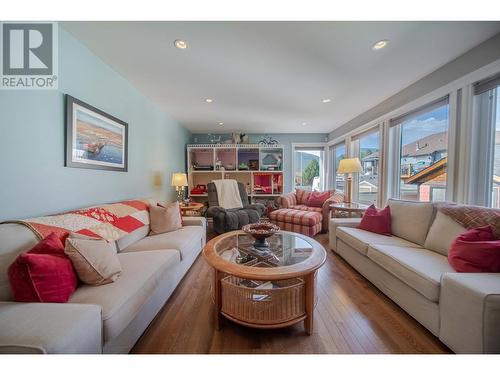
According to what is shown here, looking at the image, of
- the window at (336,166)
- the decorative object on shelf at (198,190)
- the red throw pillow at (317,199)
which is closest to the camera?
the red throw pillow at (317,199)

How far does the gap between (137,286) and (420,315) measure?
6.30 ft

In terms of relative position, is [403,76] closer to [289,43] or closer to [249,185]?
[289,43]

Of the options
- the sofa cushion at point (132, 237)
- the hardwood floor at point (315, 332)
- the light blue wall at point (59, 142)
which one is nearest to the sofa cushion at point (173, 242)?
the sofa cushion at point (132, 237)

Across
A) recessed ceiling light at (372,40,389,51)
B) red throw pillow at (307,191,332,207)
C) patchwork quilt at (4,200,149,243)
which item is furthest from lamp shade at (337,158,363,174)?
patchwork quilt at (4,200,149,243)

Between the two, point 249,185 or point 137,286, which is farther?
point 249,185

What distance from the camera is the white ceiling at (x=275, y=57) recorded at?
1.52 m

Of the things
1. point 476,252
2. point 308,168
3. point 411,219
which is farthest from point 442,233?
point 308,168

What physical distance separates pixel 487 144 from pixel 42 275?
3.48 meters

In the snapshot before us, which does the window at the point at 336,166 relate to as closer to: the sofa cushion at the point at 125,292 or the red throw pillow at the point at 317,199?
the red throw pillow at the point at 317,199

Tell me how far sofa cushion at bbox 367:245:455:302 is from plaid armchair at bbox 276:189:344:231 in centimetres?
178

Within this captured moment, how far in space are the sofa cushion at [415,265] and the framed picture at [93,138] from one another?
287 cm

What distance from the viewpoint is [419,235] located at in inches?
75.4

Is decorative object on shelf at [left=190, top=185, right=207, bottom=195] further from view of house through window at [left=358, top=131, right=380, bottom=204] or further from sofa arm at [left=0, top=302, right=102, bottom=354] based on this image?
sofa arm at [left=0, top=302, right=102, bottom=354]
